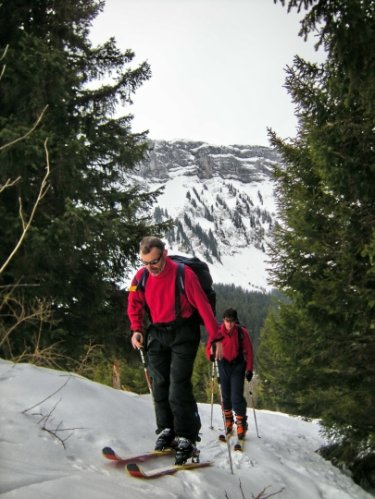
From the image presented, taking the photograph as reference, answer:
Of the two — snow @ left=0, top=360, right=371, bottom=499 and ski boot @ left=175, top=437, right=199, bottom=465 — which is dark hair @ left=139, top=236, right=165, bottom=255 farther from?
ski boot @ left=175, top=437, right=199, bottom=465

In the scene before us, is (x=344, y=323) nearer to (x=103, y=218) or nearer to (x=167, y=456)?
(x=167, y=456)

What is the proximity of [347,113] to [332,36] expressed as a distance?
278 centimetres

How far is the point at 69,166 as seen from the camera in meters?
8.24

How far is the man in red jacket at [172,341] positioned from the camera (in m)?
4.02

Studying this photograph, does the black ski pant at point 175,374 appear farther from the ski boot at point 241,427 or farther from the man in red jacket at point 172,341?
the ski boot at point 241,427

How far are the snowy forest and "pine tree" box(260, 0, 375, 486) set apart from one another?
0.03 meters

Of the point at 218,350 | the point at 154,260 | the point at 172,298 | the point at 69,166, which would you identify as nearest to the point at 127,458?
the point at 218,350

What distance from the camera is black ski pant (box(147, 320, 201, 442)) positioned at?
13.2 ft

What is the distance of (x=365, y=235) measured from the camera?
22.2ft

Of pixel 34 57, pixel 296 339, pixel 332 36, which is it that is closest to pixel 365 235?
pixel 296 339

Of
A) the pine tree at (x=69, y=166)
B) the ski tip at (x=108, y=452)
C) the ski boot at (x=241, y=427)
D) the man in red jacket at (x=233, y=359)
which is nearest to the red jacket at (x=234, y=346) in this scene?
the man in red jacket at (x=233, y=359)

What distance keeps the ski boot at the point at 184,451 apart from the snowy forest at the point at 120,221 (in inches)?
82.6

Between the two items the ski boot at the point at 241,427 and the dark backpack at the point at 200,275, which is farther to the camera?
the ski boot at the point at 241,427

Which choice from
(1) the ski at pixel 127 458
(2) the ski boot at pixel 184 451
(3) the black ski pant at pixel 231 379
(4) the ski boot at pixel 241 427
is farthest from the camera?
(3) the black ski pant at pixel 231 379
